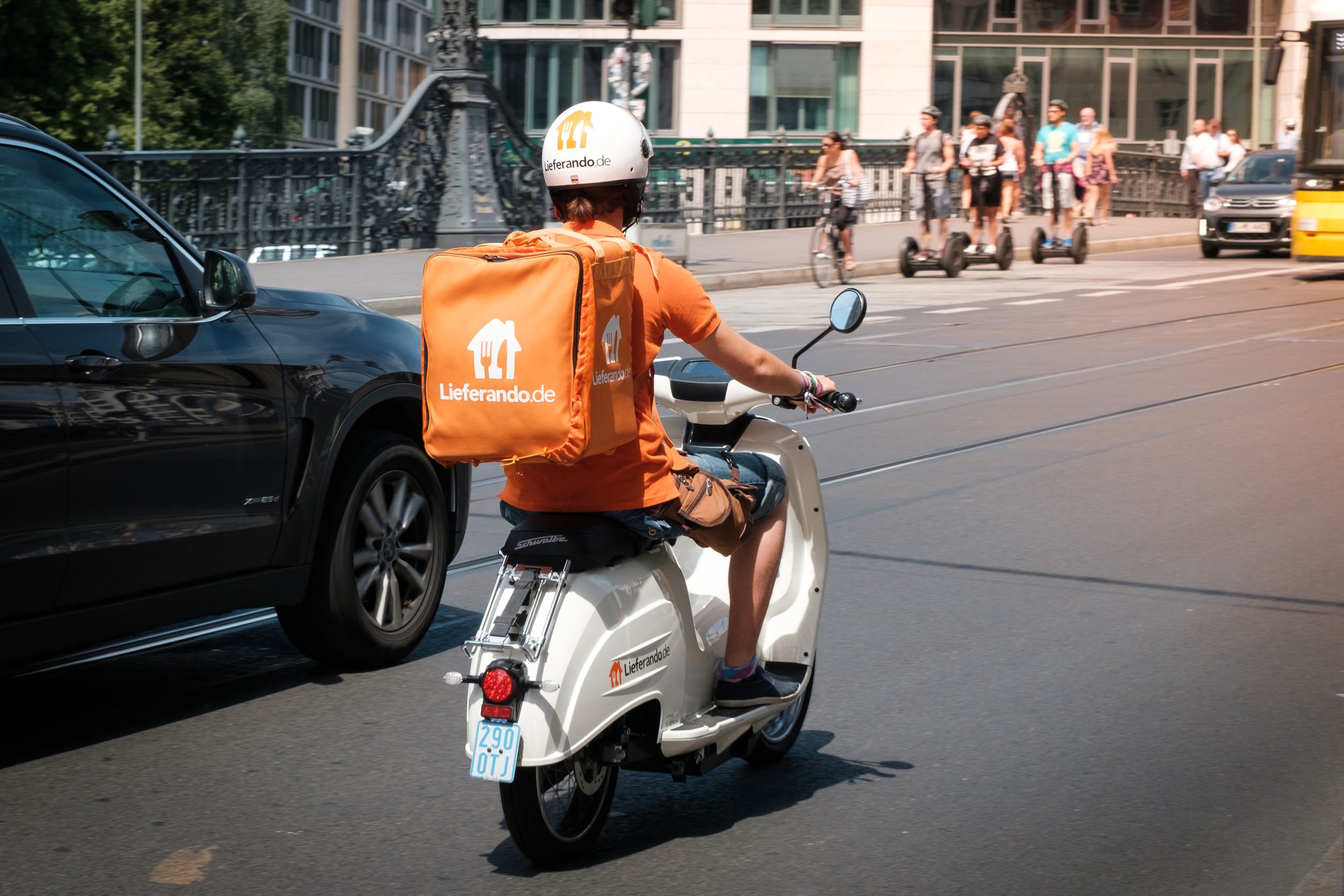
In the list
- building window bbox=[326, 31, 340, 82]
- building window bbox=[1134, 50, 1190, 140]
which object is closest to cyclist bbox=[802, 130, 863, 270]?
building window bbox=[1134, 50, 1190, 140]

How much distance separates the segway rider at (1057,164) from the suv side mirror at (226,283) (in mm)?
21296

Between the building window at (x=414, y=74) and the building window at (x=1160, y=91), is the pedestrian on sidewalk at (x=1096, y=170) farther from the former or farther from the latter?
the building window at (x=414, y=74)

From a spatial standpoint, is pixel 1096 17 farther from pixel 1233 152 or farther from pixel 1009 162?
pixel 1009 162

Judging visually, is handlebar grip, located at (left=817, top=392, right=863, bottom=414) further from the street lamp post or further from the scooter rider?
the street lamp post

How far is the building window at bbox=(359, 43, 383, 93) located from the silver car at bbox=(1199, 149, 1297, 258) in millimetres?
104684

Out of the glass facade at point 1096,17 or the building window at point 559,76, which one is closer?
the glass facade at point 1096,17

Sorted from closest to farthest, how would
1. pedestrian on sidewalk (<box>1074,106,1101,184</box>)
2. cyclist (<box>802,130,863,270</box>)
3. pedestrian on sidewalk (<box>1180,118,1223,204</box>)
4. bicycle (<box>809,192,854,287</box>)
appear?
cyclist (<box>802,130,863,270</box>) → bicycle (<box>809,192,854,287</box>) → pedestrian on sidewalk (<box>1074,106,1101,184</box>) → pedestrian on sidewalk (<box>1180,118,1223,204</box>)

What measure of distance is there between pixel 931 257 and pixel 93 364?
19636mm

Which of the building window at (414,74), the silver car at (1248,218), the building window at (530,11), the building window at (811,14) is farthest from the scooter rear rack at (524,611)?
the building window at (414,74)

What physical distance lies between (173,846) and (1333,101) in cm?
1996

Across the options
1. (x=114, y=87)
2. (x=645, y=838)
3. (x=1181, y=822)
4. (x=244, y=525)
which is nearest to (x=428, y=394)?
(x=645, y=838)

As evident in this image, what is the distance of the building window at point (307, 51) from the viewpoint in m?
117

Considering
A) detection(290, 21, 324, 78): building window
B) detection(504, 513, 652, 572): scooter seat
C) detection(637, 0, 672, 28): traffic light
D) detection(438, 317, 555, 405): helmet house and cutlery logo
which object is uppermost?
detection(290, 21, 324, 78): building window

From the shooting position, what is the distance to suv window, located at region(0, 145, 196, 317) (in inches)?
185
